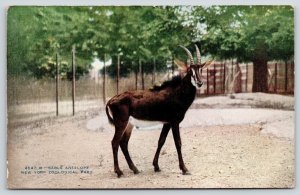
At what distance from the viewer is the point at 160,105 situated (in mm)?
3150

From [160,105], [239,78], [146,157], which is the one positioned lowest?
[146,157]

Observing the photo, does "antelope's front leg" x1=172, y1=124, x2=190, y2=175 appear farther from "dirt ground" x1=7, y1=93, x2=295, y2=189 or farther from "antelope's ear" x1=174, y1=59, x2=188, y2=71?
"antelope's ear" x1=174, y1=59, x2=188, y2=71

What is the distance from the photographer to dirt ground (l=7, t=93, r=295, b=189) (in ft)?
10.3

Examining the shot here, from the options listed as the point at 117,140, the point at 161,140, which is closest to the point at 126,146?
the point at 117,140

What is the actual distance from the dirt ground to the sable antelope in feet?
0.09

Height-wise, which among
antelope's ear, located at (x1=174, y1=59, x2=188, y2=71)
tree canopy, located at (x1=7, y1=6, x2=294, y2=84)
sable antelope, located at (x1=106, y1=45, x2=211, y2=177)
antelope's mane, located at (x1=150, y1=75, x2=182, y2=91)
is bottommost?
sable antelope, located at (x1=106, y1=45, x2=211, y2=177)

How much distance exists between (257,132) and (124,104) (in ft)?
1.93

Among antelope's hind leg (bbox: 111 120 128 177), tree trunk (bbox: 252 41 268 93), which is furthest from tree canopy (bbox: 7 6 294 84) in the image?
antelope's hind leg (bbox: 111 120 128 177)

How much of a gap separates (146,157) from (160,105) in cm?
23

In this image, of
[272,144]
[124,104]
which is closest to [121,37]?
[124,104]

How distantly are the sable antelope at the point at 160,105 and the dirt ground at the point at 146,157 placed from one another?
29 millimetres

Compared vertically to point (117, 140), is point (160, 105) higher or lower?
higher

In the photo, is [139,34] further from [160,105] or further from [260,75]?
[260,75]

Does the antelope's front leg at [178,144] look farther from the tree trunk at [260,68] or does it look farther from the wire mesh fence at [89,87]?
the tree trunk at [260,68]
